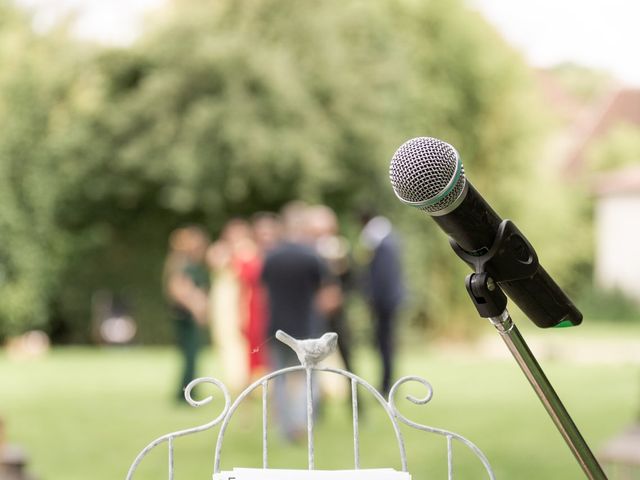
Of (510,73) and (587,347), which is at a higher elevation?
(510,73)

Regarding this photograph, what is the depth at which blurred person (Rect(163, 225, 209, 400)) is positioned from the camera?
10.5 metres

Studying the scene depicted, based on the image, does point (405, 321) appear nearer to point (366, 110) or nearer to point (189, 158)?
point (366, 110)

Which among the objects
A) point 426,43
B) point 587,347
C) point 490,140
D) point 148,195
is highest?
point 426,43

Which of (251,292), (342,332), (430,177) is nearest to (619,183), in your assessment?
(251,292)

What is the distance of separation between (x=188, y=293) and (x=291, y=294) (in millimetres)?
2194

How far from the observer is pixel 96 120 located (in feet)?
65.6

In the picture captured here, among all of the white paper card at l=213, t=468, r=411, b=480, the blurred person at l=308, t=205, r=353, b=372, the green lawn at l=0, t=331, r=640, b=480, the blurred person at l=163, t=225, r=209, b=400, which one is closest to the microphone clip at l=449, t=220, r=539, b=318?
the white paper card at l=213, t=468, r=411, b=480

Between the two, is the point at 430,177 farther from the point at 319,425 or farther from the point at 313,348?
the point at 319,425

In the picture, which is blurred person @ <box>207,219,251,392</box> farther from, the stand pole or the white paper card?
the stand pole

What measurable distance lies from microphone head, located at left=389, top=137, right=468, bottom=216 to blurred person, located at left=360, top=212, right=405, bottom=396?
7977 mm

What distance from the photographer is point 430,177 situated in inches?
66.8

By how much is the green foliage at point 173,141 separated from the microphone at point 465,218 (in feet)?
57.3

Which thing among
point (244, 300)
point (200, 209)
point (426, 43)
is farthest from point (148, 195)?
point (244, 300)

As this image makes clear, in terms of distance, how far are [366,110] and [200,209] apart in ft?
11.3
